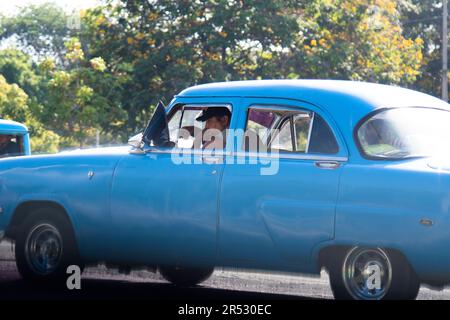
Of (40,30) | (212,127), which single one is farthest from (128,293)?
(40,30)

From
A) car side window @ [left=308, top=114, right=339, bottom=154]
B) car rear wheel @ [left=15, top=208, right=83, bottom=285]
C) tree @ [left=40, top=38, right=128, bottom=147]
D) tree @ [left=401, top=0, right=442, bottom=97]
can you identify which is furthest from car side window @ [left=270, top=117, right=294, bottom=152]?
tree @ [left=401, top=0, right=442, bottom=97]

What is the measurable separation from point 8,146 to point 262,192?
12369mm

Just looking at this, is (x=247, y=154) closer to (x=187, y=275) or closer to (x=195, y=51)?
(x=187, y=275)

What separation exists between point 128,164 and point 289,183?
5.41 ft

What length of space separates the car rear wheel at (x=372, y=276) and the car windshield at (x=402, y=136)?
0.72 metres

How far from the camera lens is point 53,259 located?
31.4 feet

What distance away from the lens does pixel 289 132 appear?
923 cm

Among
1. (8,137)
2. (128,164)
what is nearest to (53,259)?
(128,164)

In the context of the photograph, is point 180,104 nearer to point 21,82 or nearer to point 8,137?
point 8,137

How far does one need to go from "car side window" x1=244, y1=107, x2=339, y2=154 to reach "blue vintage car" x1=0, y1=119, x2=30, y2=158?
11.3 m

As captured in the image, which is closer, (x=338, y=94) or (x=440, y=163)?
(x=440, y=163)

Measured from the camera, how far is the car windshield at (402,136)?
7.80 m

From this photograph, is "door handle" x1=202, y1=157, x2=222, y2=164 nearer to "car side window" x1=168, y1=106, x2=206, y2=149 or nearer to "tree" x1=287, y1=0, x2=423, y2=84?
"car side window" x1=168, y1=106, x2=206, y2=149
